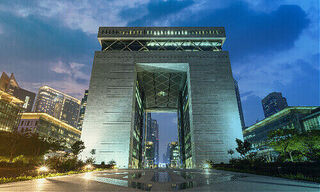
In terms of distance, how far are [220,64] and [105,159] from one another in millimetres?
36532

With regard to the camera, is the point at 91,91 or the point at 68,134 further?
the point at 68,134

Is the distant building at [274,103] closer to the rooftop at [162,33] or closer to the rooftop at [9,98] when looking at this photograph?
the rooftop at [162,33]

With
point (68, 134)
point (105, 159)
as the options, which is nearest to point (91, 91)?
point (105, 159)

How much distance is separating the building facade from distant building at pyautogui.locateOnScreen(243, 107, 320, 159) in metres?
28.1

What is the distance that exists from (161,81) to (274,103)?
559 ft

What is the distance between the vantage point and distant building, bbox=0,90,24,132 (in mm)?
73750

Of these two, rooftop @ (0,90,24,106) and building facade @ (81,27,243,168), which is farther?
rooftop @ (0,90,24,106)

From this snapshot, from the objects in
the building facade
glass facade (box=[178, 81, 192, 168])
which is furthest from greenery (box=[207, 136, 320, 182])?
glass facade (box=[178, 81, 192, 168])

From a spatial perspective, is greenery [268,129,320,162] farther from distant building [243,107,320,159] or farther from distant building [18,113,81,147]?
distant building [18,113,81,147]

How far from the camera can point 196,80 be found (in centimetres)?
4250

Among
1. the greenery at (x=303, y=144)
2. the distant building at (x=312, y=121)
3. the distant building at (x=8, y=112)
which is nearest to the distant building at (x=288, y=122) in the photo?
the distant building at (x=312, y=121)

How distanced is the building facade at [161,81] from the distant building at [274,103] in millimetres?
164203

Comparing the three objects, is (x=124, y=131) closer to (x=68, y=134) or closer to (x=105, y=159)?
(x=105, y=159)

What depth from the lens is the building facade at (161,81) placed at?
36.7 meters
